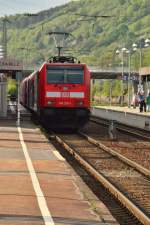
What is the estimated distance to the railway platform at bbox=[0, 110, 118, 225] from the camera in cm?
981

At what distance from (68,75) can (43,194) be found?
21352 mm

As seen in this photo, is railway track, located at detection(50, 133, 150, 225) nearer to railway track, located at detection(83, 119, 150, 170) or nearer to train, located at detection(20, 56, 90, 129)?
railway track, located at detection(83, 119, 150, 170)

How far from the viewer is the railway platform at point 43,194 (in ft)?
32.2

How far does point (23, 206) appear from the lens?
10750 millimetres

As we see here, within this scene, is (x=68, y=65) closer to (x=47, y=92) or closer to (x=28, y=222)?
(x=47, y=92)

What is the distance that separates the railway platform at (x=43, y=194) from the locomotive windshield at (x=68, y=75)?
41.5ft

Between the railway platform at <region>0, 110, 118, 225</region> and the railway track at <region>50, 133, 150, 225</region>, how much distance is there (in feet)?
1.82

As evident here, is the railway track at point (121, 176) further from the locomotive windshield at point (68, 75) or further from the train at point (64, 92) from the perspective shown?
the locomotive windshield at point (68, 75)

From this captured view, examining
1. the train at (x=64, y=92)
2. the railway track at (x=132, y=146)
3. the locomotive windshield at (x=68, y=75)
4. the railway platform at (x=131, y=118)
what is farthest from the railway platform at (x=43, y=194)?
the railway platform at (x=131, y=118)

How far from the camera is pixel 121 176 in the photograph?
16953 millimetres

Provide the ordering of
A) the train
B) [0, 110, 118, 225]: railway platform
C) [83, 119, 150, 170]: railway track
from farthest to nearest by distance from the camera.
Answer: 1. the train
2. [83, 119, 150, 170]: railway track
3. [0, 110, 118, 225]: railway platform

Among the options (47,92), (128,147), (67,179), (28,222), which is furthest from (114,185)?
(47,92)

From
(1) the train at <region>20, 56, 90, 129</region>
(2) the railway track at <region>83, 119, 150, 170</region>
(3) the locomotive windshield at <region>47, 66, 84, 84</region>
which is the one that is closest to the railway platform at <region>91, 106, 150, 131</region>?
(2) the railway track at <region>83, 119, 150, 170</region>

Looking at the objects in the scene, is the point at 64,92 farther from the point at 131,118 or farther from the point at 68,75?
the point at 131,118
